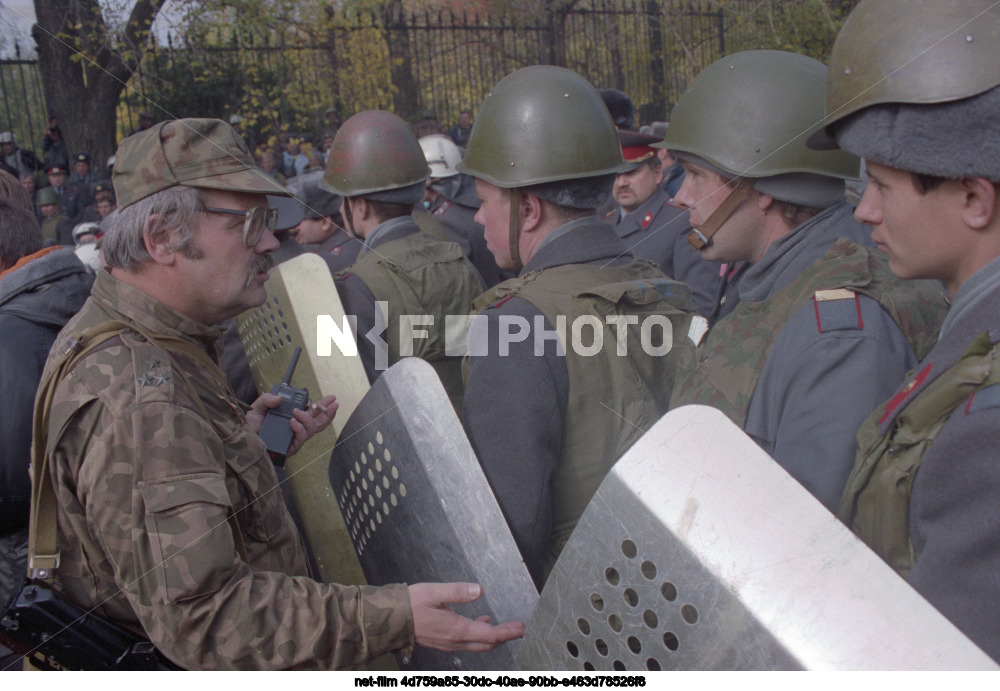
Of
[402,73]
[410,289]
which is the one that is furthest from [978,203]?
[402,73]

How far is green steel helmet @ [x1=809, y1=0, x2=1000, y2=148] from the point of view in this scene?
131 centimetres

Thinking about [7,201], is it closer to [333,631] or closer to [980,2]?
[333,631]

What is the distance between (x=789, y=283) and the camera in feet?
6.14

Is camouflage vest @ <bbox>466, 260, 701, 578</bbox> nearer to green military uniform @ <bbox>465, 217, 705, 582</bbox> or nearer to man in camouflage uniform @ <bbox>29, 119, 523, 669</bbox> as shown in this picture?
green military uniform @ <bbox>465, 217, 705, 582</bbox>

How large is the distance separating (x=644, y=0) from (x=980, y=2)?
26.6 feet

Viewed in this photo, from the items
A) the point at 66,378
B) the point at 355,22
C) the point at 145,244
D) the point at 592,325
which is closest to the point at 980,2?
the point at 592,325

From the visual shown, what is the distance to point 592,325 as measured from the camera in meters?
1.92

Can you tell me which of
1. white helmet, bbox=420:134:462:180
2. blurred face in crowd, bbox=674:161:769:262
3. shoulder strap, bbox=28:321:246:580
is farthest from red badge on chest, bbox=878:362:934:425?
white helmet, bbox=420:134:462:180

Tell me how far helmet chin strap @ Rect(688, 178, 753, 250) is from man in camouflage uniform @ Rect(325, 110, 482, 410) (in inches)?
55.4

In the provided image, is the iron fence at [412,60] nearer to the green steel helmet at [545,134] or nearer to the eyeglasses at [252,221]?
the green steel helmet at [545,134]

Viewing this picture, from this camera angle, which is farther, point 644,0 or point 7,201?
point 644,0

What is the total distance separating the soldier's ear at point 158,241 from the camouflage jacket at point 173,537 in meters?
0.20

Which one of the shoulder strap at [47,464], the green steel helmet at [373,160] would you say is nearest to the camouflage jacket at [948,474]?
the shoulder strap at [47,464]

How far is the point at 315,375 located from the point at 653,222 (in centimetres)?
333
